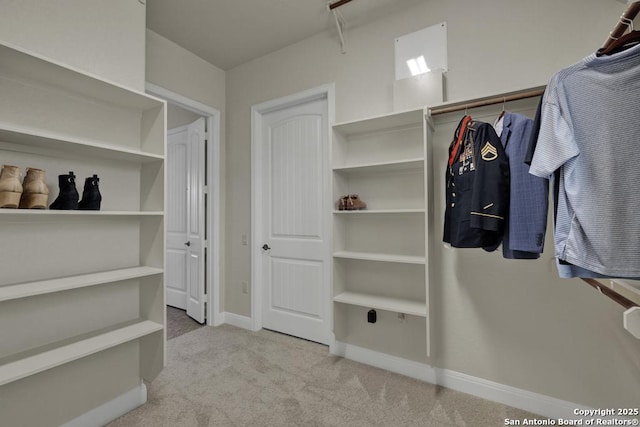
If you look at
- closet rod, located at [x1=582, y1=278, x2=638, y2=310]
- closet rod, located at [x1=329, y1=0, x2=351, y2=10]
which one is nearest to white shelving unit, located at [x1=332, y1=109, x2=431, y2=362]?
closet rod, located at [x1=329, y1=0, x2=351, y2=10]

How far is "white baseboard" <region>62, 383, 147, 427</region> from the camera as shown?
1.60 meters

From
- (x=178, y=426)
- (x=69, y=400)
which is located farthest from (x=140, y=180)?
(x=178, y=426)

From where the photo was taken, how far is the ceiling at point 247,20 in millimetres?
2232

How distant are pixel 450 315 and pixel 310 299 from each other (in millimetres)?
1227

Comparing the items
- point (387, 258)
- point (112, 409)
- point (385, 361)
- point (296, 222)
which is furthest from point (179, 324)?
point (387, 258)

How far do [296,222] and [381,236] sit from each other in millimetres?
885

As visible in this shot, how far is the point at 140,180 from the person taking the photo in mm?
1894

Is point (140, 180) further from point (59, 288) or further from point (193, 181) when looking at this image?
point (193, 181)

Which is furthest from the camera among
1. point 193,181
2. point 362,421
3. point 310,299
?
point 193,181

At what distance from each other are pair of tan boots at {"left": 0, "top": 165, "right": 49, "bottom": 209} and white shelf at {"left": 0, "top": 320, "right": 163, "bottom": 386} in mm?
697

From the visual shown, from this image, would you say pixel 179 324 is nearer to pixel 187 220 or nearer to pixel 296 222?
pixel 187 220

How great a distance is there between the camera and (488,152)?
1.50m

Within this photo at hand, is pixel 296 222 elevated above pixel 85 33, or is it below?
below

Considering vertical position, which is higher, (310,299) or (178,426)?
(310,299)
